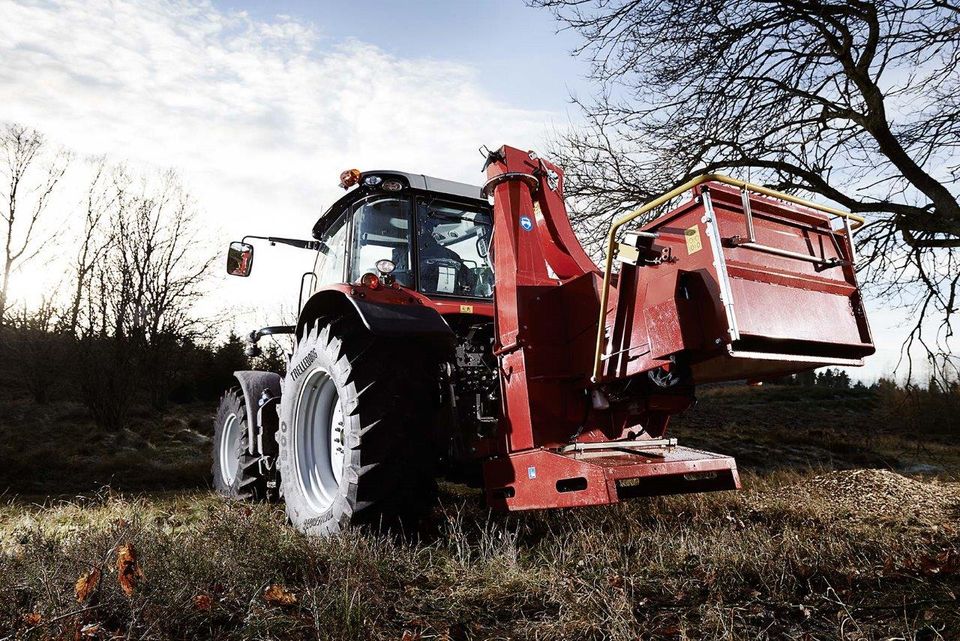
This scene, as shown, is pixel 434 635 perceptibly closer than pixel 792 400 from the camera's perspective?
Yes

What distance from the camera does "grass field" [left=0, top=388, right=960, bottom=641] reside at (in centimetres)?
219

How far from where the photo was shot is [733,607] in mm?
2352

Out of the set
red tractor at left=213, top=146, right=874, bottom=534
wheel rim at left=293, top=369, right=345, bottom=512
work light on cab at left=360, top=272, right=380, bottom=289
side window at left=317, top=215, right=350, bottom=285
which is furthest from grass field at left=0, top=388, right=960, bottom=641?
side window at left=317, top=215, right=350, bottom=285

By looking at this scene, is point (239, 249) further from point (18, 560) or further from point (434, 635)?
point (434, 635)

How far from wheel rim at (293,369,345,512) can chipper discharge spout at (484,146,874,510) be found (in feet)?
3.78

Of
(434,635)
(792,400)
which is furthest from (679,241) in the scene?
(792,400)

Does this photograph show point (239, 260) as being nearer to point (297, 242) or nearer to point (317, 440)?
point (297, 242)

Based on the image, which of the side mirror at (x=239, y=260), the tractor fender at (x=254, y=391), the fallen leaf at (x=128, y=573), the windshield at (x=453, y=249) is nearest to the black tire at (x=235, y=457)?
the tractor fender at (x=254, y=391)

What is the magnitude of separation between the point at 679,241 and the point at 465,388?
1540 millimetres

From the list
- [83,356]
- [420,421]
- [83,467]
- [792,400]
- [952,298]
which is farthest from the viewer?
[792,400]

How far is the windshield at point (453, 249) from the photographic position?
170 inches

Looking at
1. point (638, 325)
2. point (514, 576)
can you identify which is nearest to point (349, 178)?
point (638, 325)

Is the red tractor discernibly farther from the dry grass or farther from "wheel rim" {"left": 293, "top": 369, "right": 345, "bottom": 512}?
the dry grass

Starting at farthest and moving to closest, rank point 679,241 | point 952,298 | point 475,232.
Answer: point 952,298, point 475,232, point 679,241
